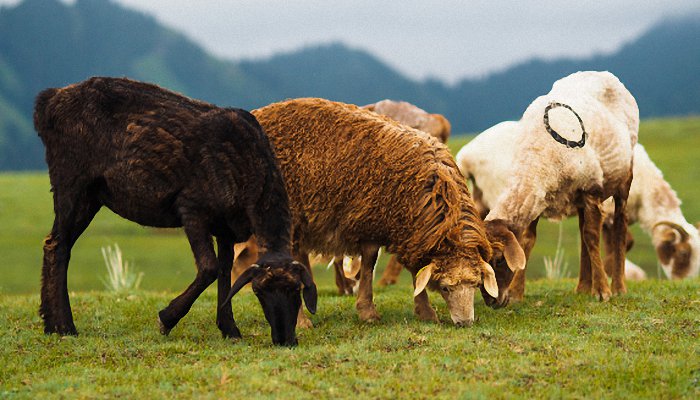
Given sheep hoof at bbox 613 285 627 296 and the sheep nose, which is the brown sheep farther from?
the sheep nose

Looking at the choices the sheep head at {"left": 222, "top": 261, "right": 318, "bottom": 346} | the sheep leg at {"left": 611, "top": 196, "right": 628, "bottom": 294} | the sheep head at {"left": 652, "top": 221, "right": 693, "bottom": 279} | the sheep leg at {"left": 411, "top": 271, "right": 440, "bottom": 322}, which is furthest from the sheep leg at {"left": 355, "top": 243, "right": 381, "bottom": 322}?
the sheep head at {"left": 652, "top": 221, "right": 693, "bottom": 279}

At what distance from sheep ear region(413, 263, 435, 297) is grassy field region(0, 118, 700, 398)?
41 cm

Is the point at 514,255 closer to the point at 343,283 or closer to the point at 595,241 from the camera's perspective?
the point at 595,241

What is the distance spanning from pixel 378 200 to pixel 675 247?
423 inches

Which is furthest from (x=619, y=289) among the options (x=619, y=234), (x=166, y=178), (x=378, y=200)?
(x=166, y=178)

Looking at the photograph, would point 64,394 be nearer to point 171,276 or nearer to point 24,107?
point 171,276

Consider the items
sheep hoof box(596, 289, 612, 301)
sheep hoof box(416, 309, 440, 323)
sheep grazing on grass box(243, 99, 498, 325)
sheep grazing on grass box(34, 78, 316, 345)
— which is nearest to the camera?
sheep grazing on grass box(34, 78, 316, 345)

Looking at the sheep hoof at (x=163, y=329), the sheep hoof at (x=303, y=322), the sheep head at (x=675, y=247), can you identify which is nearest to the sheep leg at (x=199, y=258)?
the sheep hoof at (x=163, y=329)

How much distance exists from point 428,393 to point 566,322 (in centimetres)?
335

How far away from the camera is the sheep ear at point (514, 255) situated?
33.4 feet

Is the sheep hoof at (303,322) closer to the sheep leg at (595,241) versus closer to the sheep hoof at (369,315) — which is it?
the sheep hoof at (369,315)

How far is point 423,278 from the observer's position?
9438 mm

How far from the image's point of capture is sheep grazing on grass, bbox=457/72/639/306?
1096 centimetres

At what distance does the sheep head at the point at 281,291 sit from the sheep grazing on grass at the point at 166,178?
14 mm
